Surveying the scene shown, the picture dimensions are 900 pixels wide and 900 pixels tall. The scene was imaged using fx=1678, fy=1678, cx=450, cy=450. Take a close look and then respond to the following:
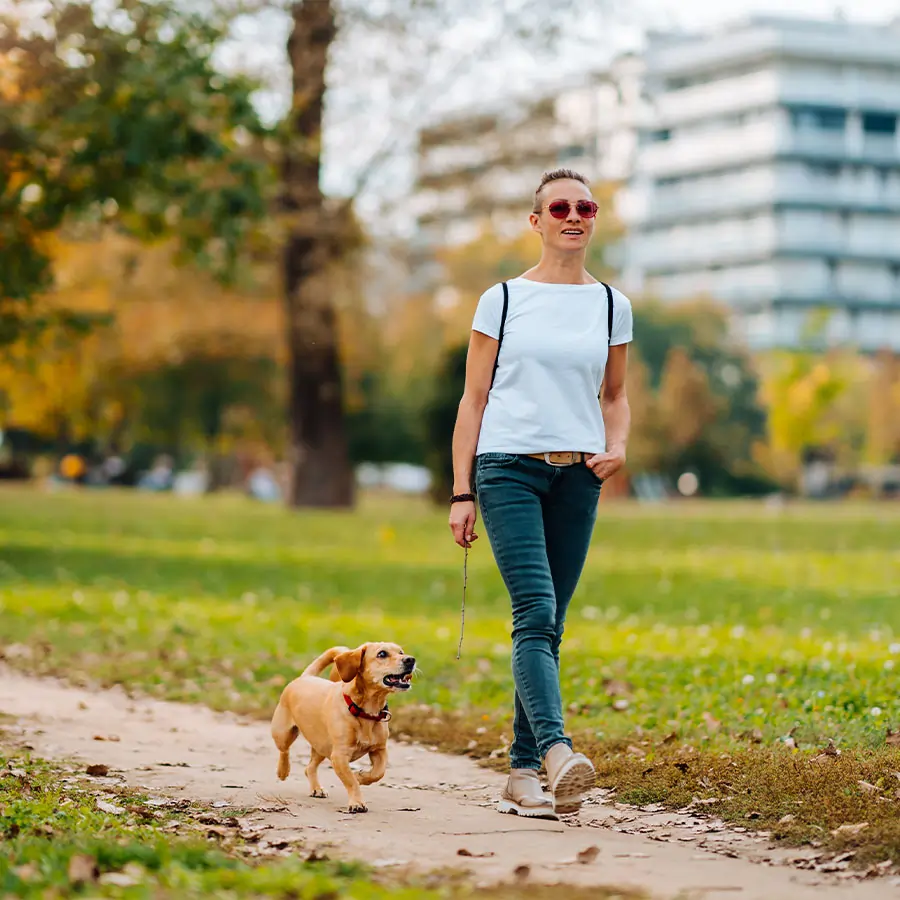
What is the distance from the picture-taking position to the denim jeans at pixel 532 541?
6.28m

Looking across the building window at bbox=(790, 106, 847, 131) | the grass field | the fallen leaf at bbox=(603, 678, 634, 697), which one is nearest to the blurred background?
the grass field

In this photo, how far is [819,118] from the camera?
367 ft

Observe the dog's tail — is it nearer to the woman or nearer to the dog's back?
the dog's back

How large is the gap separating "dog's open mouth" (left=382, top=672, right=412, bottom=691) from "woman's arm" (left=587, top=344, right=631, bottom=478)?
1.06 meters

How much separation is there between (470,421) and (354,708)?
120cm

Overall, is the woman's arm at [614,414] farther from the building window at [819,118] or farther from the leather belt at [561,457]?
the building window at [819,118]

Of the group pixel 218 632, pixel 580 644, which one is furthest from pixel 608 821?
pixel 218 632

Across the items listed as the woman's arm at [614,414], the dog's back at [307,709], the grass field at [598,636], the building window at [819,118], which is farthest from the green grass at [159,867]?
the building window at [819,118]

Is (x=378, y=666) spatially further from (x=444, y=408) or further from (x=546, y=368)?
(x=444, y=408)

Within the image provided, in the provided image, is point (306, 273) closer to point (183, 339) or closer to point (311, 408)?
point (311, 408)

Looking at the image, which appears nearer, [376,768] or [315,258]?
[376,768]

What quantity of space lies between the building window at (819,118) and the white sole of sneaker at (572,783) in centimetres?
10898

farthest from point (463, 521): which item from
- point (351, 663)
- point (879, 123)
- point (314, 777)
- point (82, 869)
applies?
point (879, 123)

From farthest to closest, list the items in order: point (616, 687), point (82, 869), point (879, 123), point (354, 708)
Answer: point (879, 123) → point (616, 687) → point (354, 708) → point (82, 869)
